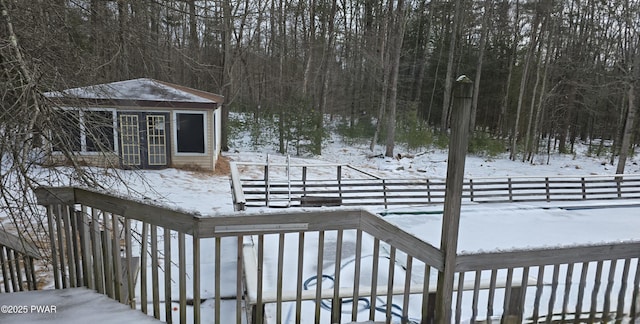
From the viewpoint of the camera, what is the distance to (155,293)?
211 cm

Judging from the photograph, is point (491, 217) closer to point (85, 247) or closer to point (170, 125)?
point (85, 247)

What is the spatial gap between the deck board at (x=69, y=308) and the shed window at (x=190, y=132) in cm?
886

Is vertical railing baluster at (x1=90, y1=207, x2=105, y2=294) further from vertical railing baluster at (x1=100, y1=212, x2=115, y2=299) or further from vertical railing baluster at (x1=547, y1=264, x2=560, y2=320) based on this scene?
vertical railing baluster at (x1=547, y1=264, x2=560, y2=320)

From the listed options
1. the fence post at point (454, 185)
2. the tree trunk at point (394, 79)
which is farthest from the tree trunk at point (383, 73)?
the fence post at point (454, 185)

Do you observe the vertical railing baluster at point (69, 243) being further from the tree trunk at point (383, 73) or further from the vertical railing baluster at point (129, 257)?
the tree trunk at point (383, 73)

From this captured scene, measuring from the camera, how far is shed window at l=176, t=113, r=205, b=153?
423 inches

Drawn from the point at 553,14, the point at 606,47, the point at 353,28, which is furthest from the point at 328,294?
the point at 606,47

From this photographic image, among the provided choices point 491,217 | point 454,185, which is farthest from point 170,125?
point 454,185

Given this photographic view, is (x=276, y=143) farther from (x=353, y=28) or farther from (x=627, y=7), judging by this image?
(x=627, y=7)

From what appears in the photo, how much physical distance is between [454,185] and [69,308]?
213cm

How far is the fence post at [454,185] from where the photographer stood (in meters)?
1.97

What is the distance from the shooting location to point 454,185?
2029 millimetres

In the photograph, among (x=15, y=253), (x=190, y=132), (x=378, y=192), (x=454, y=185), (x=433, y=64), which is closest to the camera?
(x=454, y=185)

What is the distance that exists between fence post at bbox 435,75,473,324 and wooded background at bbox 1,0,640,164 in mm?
9962
